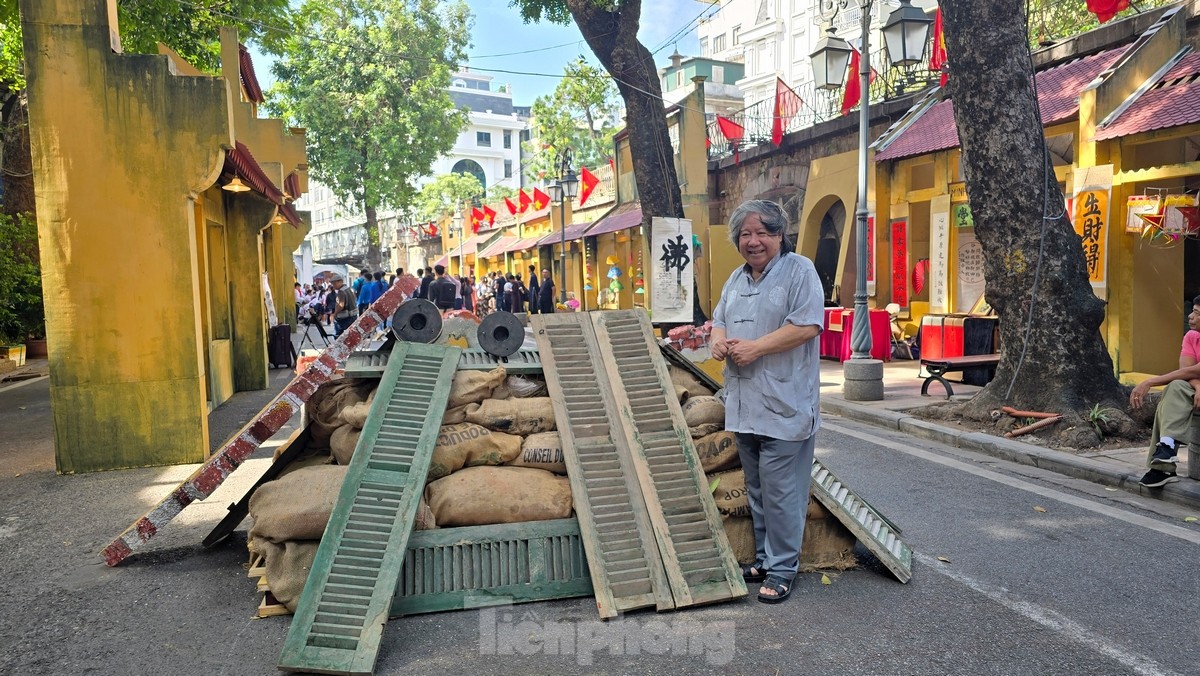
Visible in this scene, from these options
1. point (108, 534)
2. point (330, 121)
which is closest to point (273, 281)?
point (330, 121)

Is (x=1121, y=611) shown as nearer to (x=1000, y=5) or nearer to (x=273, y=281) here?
(x=1000, y=5)

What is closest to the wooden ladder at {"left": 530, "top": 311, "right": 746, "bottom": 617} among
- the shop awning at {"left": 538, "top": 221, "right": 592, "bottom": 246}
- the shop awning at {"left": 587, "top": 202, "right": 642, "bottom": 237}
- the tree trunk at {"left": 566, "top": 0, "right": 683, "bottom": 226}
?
the tree trunk at {"left": 566, "top": 0, "right": 683, "bottom": 226}

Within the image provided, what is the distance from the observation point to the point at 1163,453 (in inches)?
215

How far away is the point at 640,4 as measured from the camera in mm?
13578

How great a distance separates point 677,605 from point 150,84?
21.3 feet

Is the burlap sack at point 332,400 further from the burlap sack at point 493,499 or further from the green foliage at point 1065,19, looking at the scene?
the green foliage at point 1065,19

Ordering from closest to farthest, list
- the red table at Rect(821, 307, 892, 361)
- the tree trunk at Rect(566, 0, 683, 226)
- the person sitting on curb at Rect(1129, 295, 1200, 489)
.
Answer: the person sitting on curb at Rect(1129, 295, 1200, 489)
the tree trunk at Rect(566, 0, 683, 226)
the red table at Rect(821, 307, 892, 361)

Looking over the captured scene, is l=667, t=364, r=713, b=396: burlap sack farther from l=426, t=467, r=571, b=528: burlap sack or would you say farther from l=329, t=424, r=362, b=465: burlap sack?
l=329, t=424, r=362, b=465: burlap sack

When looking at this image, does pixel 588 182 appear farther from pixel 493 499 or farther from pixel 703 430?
pixel 493 499

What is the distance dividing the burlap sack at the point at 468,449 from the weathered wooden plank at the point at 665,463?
0.63m

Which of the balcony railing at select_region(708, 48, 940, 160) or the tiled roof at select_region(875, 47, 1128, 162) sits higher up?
the balcony railing at select_region(708, 48, 940, 160)

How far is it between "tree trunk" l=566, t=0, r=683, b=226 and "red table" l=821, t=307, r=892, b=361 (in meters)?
3.32

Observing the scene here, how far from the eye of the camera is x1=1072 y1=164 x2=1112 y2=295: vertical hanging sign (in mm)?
10453

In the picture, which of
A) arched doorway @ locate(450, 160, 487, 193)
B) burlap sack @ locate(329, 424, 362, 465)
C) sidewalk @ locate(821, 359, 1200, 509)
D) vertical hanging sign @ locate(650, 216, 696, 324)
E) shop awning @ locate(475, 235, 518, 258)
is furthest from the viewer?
arched doorway @ locate(450, 160, 487, 193)
